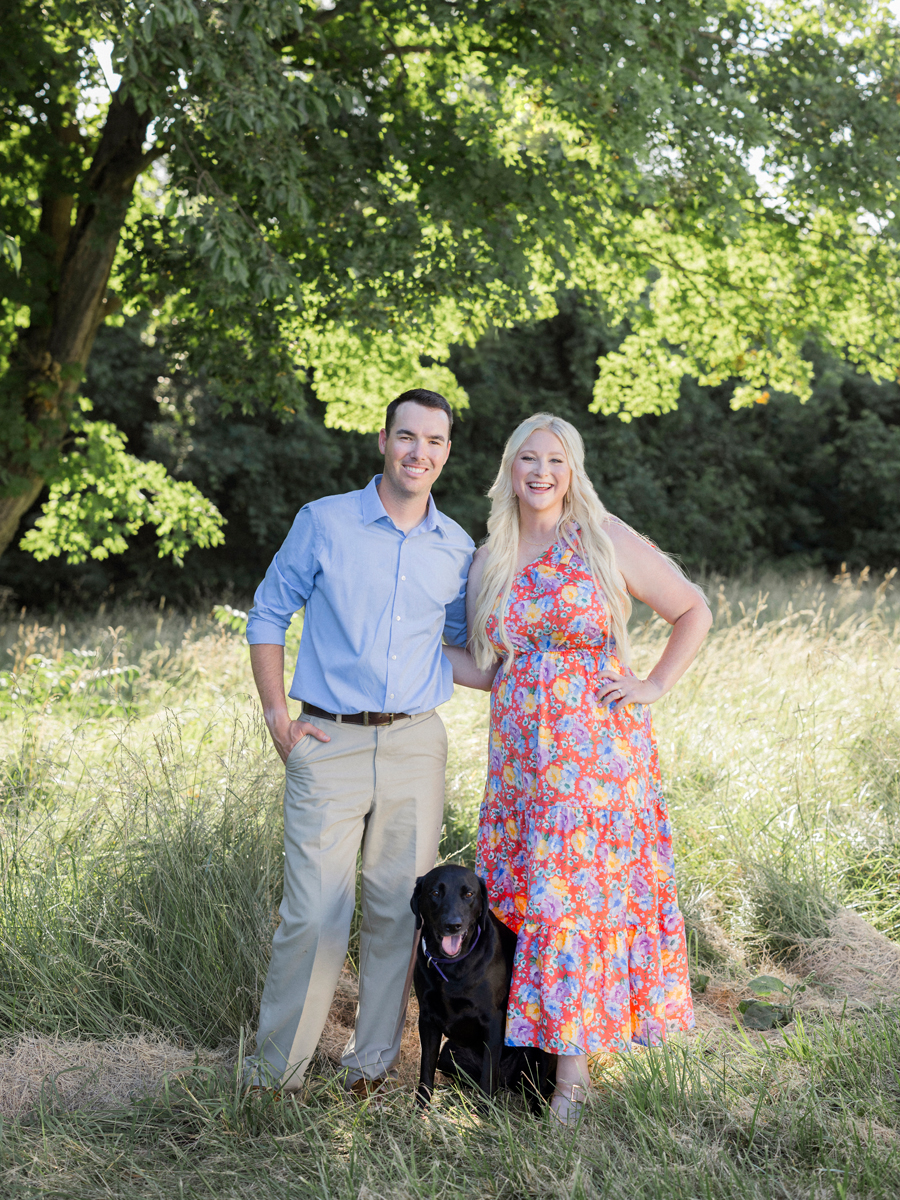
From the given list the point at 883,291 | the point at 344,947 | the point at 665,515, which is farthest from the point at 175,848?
the point at 665,515

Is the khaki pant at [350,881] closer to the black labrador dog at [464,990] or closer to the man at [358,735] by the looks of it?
the man at [358,735]

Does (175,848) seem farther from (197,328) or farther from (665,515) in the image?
(665,515)

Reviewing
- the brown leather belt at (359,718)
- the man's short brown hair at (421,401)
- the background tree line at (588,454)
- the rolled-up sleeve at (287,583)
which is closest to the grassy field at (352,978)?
the brown leather belt at (359,718)

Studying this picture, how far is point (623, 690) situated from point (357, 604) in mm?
941

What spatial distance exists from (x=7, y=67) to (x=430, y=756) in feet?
23.2

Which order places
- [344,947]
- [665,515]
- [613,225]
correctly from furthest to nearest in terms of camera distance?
[665,515] → [613,225] → [344,947]

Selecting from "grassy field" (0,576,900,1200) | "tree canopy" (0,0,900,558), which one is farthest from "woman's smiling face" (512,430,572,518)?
"tree canopy" (0,0,900,558)

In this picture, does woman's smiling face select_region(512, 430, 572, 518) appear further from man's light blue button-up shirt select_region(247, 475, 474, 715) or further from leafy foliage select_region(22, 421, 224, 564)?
leafy foliage select_region(22, 421, 224, 564)

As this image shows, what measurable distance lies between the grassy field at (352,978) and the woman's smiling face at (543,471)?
183 centimetres

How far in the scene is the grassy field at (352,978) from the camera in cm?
267

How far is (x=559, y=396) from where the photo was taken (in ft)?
64.2

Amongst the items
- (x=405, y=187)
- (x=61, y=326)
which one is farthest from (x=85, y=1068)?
(x=405, y=187)

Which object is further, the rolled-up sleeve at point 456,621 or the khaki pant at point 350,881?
the rolled-up sleeve at point 456,621

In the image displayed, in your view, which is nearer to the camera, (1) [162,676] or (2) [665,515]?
(1) [162,676]
